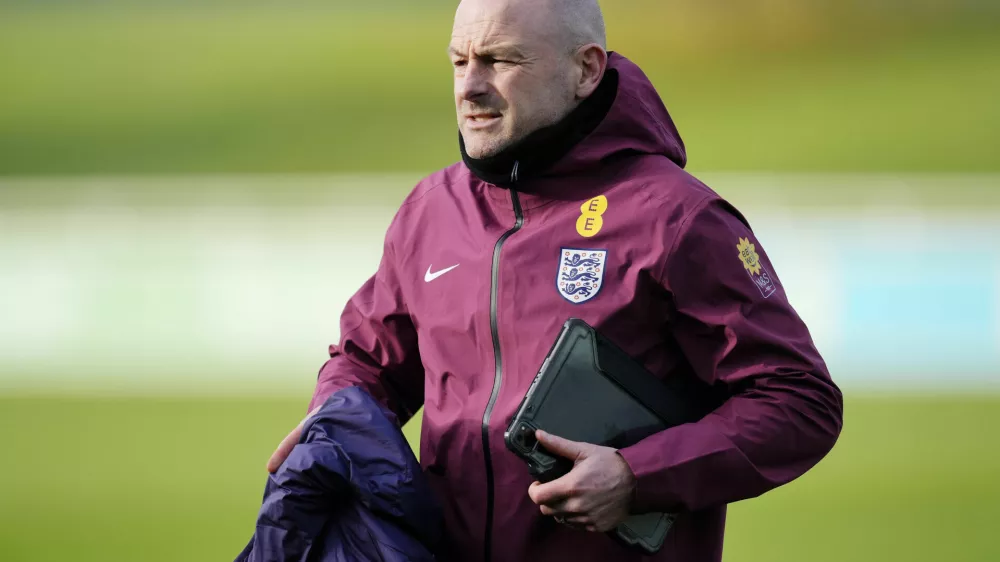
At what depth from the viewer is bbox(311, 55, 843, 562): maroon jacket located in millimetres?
1502

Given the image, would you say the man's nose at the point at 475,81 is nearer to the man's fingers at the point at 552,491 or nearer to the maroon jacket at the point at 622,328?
the maroon jacket at the point at 622,328

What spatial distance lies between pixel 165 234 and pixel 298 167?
33.3 inches

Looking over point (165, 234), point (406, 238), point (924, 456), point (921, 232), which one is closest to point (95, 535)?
point (165, 234)

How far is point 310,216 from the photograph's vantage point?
548 centimetres

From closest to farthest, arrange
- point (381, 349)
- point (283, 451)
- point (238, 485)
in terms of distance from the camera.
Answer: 1. point (283, 451)
2. point (381, 349)
3. point (238, 485)

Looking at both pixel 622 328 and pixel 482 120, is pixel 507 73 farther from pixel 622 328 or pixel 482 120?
pixel 622 328

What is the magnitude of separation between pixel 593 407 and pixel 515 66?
18.2 inches

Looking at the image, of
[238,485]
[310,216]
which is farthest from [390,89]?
[238,485]

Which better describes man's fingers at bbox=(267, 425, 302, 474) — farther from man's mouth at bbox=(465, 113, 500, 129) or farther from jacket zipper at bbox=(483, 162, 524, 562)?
man's mouth at bbox=(465, 113, 500, 129)

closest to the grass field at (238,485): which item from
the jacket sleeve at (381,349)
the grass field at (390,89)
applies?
the grass field at (390,89)

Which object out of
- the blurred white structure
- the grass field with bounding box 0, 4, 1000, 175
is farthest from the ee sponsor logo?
the grass field with bounding box 0, 4, 1000, 175

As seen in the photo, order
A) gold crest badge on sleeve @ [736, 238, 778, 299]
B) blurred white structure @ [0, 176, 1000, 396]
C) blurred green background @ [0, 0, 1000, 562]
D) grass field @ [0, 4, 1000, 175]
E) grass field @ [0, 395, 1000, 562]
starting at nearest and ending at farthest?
gold crest badge on sleeve @ [736, 238, 778, 299] → grass field @ [0, 395, 1000, 562] → blurred green background @ [0, 0, 1000, 562] → blurred white structure @ [0, 176, 1000, 396] → grass field @ [0, 4, 1000, 175]

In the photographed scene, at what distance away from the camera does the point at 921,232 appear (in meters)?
5.05

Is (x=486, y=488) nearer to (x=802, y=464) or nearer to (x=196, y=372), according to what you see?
(x=802, y=464)
